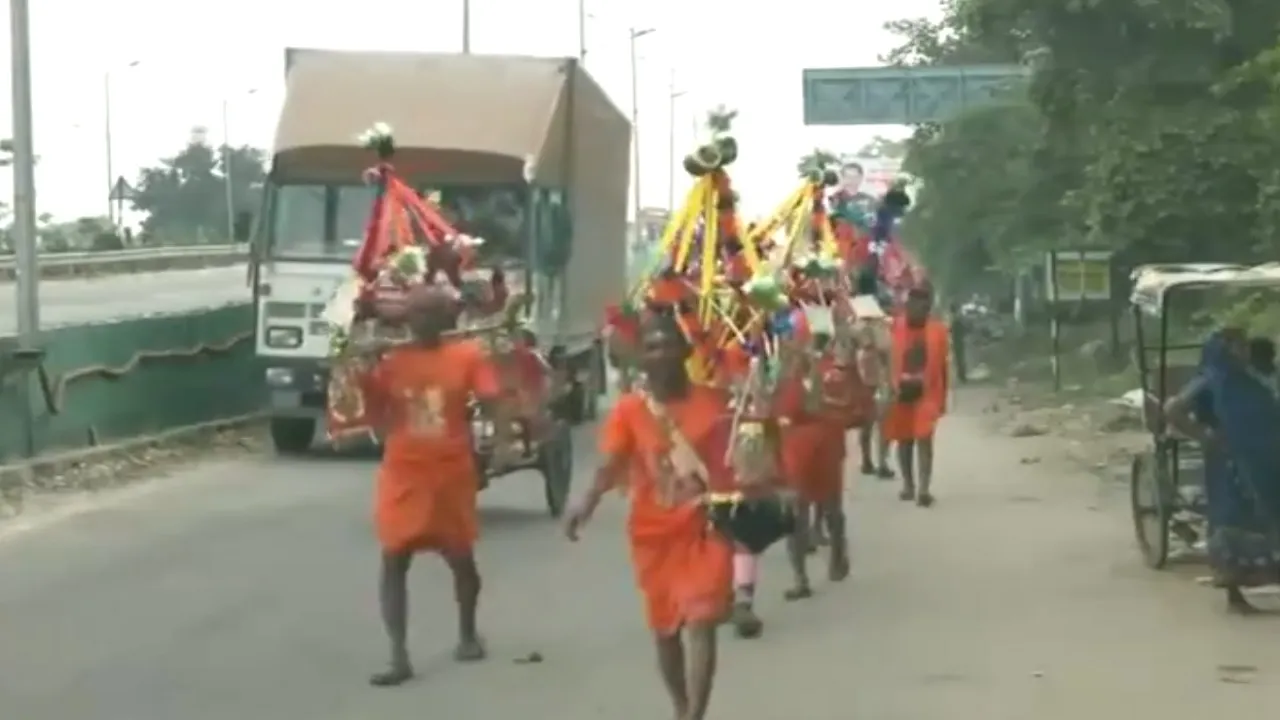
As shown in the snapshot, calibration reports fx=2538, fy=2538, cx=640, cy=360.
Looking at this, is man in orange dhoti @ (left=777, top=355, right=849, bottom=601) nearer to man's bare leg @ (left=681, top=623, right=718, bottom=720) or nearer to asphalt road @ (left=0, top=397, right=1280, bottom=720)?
asphalt road @ (left=0, top=397, right=1280, bottom=720)

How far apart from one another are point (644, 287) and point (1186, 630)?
314cm

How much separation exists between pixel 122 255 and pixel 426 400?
56.4 m

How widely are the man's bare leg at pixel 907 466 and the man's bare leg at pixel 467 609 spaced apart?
775 centimetres

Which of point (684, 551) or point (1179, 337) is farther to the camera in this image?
point (1179, 337)

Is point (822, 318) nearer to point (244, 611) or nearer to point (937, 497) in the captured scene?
point (244, 611)

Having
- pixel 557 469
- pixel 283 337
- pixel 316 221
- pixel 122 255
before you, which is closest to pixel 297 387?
pixel 283 337

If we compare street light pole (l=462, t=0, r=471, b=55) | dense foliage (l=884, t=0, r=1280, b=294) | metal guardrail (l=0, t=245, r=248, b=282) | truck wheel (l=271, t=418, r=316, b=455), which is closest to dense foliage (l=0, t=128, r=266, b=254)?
metal guardrail (l=0, t=245, r=248, b=282)

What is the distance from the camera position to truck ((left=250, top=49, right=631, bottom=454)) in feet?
75.4

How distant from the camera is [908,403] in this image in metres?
18.0

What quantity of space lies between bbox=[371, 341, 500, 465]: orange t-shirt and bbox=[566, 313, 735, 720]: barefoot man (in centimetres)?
175

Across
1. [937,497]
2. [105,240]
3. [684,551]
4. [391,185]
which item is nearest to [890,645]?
[684,551]

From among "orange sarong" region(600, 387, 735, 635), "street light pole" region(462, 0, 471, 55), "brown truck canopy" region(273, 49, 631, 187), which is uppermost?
"street light pole" region(462, 0, 471, 55)

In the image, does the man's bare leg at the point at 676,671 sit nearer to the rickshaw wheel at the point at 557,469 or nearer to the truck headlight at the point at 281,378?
the rickshaw wheel at the point at 557,469

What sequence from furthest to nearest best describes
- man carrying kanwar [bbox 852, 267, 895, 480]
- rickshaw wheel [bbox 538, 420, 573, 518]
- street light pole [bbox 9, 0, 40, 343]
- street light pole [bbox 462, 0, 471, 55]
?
street light pole [bbox 462, 0, 471, 55] → street light pole [bbox 9, 0, 40, 343] → rickshaw wheel [bbox 538, 420, 573, 518] → man carrying kanwar [bbox 852, 267, 895, 480]
